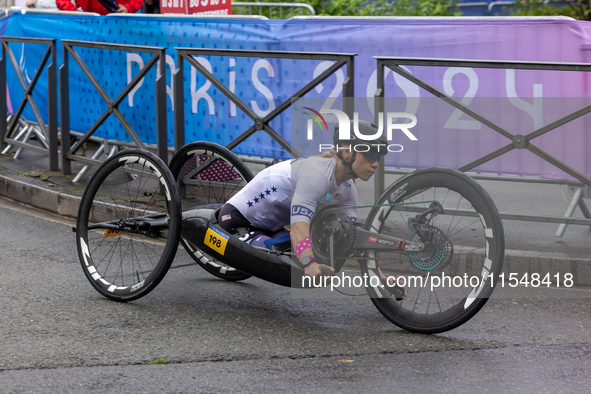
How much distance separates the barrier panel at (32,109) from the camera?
790cm

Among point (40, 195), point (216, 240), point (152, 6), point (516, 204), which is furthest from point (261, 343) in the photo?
point (152, 6)

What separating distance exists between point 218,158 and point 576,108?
248 centimetres

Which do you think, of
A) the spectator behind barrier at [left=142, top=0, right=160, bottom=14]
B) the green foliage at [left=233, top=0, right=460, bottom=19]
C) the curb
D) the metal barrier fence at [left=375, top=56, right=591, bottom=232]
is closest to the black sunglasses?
the metal barrier fence at [left=375, top=56, right=591, bottom=232]

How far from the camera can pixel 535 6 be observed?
11266mm

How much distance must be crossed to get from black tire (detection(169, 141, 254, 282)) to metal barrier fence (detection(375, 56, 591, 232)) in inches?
47.2

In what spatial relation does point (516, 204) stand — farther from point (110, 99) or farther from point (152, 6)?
point (152, 6)

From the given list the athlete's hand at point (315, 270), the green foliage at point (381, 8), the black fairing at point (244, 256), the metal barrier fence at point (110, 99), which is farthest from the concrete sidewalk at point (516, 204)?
the green foliage at point (381, 8)

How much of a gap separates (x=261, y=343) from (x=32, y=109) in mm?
5861

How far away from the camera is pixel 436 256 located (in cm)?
381

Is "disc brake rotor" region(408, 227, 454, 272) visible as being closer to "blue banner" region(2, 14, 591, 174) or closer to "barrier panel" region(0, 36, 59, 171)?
"blue banner" region(2, 14, 591, 174)

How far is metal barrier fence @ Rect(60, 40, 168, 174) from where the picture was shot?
22.1 ft

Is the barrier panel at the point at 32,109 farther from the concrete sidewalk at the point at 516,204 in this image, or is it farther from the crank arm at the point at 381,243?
the crank arm at the point at 381,243

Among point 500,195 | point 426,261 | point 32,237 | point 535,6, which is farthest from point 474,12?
point 426,261

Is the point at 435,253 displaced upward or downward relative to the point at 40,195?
upward
